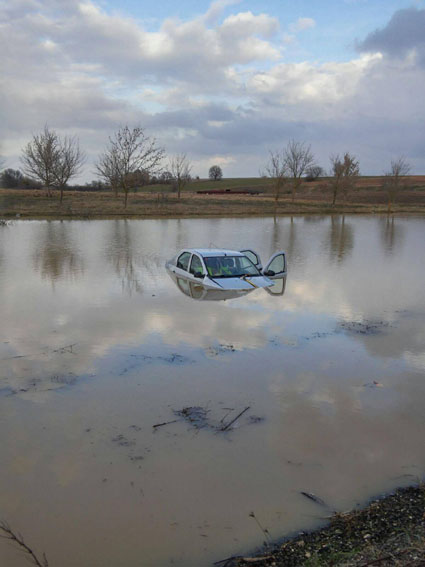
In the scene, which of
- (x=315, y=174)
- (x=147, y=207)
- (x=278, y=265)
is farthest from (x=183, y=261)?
(x=315, y=174)

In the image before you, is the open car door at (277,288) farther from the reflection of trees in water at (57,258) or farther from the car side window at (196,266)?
the reflection of trees in water at (57,258)

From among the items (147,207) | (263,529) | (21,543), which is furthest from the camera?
(147,207)

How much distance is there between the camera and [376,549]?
388 cm

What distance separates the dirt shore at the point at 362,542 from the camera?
374 cm

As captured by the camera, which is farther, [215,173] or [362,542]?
[215,173]

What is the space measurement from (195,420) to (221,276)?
8263mm

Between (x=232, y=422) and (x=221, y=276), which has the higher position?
(x=221, y=276)

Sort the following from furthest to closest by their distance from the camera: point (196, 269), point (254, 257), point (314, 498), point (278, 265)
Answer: point (254, 257) → point (278, 265) → point (196, 269) → point (314, 498)

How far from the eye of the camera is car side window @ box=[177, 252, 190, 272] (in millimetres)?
15725

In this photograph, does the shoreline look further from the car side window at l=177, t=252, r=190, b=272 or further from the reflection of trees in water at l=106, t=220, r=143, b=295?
the car side window at l=177, t=252, r=190, b=272

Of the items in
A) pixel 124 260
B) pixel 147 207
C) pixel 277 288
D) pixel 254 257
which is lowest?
pixel 277 288

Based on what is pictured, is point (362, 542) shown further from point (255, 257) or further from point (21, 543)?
point (255, 257)

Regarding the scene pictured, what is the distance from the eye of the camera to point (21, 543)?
3.92 m

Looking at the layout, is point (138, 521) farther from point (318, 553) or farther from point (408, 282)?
point (408, 282)
